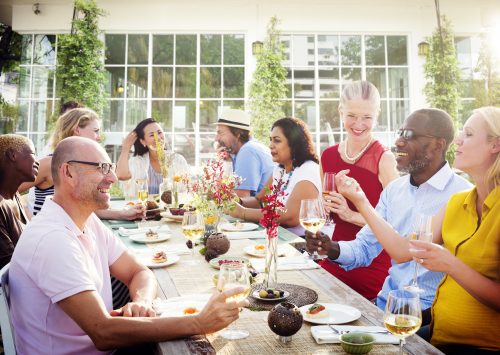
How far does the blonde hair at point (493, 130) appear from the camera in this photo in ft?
6.03

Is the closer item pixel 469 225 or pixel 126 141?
pixel 469 225

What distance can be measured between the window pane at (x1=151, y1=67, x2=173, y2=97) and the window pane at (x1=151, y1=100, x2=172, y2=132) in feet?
0.56

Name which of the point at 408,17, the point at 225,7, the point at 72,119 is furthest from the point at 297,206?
the point at 408,17

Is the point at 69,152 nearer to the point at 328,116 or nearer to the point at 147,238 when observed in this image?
the point at 147,238

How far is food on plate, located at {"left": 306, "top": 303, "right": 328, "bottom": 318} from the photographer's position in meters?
1.50

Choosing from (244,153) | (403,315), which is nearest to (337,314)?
(403,315)

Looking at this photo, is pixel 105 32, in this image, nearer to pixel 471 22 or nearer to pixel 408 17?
pixel 408 17

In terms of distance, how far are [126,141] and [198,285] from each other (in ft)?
11.7

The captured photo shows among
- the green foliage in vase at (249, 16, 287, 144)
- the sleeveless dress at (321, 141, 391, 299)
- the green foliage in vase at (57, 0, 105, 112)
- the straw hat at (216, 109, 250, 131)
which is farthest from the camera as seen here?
the green foliage in vase at (249, 16, 287, 144)

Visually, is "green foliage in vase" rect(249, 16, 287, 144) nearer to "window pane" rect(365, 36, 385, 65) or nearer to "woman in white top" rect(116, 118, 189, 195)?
"window pane" rect(365, 36, 385, 65)

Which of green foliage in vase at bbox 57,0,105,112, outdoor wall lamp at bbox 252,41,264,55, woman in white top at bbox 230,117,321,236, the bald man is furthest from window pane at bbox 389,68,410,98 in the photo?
the bald man

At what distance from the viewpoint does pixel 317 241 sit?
2201 mm

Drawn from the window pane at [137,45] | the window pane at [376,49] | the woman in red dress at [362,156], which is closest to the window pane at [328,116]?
the window pane at [376,49]

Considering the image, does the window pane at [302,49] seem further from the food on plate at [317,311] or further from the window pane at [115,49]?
the food on plate at [317,311]
